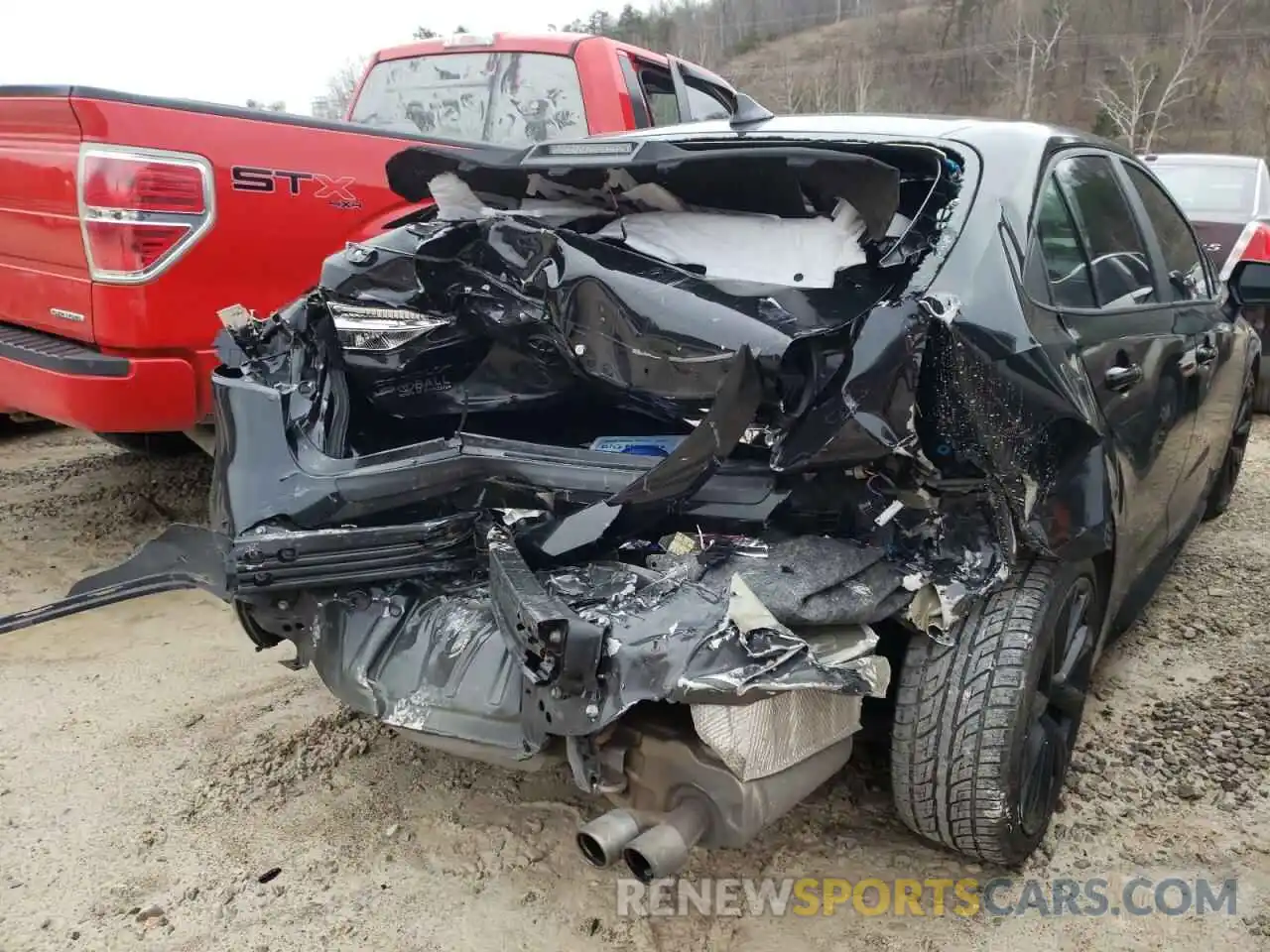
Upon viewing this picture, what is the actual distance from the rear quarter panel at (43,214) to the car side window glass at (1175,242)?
137 inches

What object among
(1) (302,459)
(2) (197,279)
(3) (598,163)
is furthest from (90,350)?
(3) (598,163)

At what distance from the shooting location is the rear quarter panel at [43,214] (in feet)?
10.4

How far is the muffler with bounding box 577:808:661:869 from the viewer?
1727 mm

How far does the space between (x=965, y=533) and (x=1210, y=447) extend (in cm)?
207

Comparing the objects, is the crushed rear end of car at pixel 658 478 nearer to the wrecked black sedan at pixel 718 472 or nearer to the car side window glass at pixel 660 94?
the wrecked black sedan at pixel 718 472

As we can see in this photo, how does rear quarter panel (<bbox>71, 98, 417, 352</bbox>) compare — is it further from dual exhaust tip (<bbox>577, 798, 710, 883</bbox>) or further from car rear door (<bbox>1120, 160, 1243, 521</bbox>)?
car rear door (<bbox>1120, 160, 1243, 521</bbox>)

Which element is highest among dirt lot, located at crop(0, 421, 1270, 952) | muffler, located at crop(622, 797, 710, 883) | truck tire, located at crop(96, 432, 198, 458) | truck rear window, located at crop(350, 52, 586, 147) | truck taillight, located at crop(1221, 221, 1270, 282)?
truck rear window, located at crop(350, 52, 586, 147)

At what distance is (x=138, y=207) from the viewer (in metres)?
3.18

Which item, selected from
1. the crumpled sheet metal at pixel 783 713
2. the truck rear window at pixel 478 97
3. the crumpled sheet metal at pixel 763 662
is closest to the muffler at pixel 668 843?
the crumpled sheet metal at pixel 783 713

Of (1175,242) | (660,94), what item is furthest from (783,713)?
(660,94)

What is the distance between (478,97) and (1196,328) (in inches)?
144

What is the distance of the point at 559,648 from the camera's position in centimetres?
170

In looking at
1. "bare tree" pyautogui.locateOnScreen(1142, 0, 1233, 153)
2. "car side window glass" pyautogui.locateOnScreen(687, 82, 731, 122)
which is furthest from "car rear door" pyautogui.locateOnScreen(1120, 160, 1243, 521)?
"bare tree" pyautogui.locateOnScreen(1142, 0, 1233, 153)

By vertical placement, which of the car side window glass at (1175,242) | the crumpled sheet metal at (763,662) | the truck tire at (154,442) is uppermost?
the car side window glass at (1175,242)
